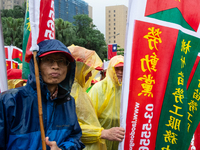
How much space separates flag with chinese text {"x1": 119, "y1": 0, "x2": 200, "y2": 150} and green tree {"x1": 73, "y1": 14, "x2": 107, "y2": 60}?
2752 cm

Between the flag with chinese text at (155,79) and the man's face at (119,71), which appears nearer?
the flag with chinese text at (155,79)

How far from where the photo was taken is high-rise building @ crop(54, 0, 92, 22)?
4325 cm

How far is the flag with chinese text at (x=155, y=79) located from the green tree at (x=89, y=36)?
90.3 feet

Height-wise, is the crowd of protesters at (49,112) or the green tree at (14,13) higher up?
the green tree at (14,13)

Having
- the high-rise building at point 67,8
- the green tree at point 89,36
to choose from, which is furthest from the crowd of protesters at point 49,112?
the high-rise building at point 67,8

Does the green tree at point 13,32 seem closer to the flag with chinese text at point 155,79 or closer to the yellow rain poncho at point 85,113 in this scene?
the yellow rain poncho at point 85,113

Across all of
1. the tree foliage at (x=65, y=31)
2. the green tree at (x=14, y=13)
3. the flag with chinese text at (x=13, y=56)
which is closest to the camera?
the flag with chinese text at (x=13, y=56)

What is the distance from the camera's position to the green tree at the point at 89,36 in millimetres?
30609

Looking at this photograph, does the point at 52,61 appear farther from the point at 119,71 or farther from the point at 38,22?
Result: the point at 119,71

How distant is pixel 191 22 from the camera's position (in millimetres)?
1814

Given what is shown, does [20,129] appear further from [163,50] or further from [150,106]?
[163,50]

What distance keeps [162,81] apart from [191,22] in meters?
0.61

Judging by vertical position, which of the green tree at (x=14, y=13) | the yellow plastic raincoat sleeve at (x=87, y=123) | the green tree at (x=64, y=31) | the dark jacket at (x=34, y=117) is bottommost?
the yellow plastic raincoat sleeve at (x=87, y=123)

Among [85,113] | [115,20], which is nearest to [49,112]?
[85,113]
